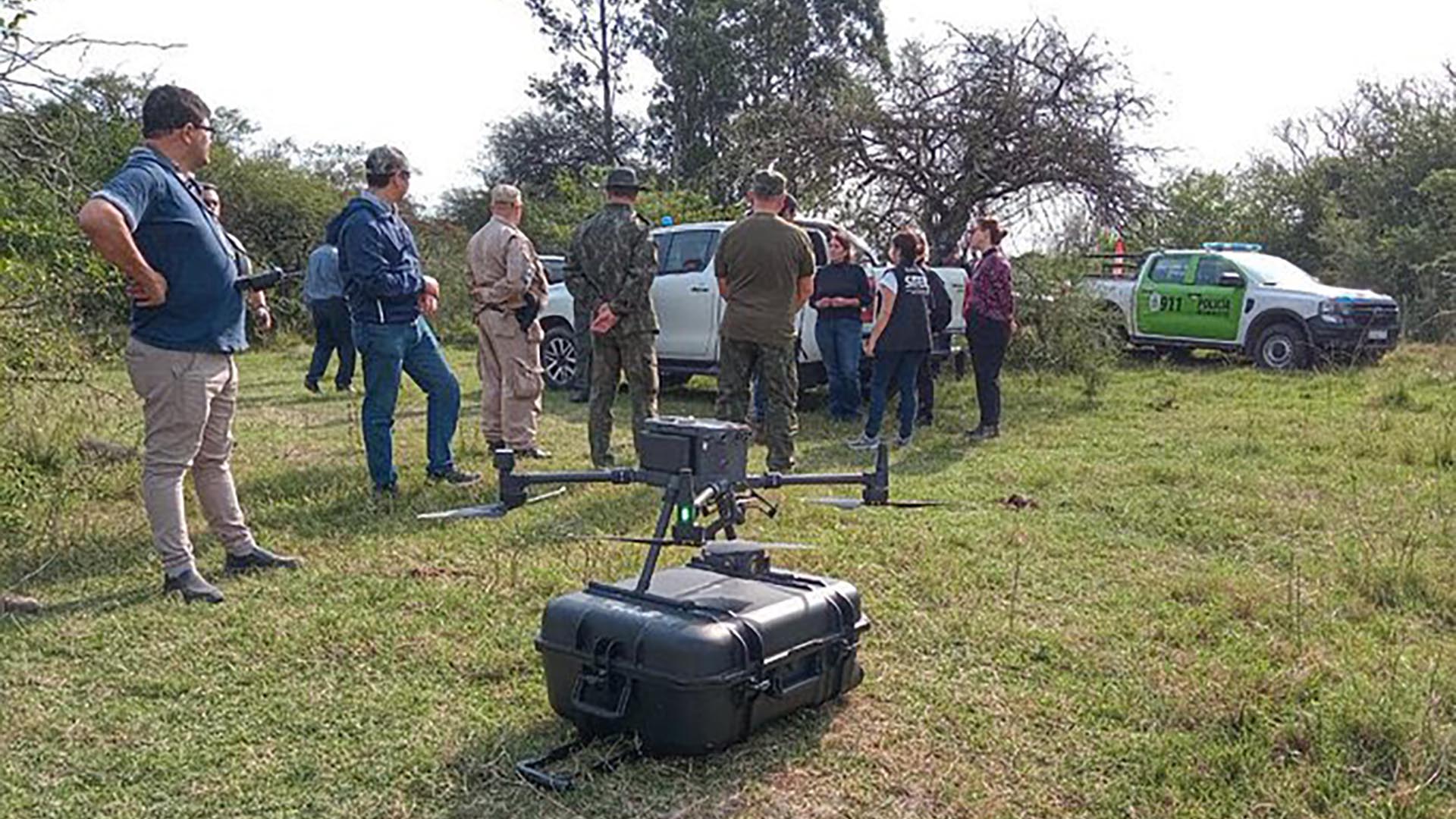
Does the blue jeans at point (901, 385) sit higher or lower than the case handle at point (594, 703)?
higher

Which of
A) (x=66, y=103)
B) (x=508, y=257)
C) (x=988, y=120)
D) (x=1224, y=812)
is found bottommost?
(x=1224, y=812)

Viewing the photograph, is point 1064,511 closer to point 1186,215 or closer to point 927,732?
point 927,732

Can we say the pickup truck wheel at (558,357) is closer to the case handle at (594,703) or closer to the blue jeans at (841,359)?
the blue jeans at (841,359)

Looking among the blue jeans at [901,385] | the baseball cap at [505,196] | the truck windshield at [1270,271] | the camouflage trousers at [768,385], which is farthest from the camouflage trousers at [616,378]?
the truck windshield at [1270,271]

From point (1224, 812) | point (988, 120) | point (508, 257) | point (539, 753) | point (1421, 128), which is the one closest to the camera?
point (1224, 812)

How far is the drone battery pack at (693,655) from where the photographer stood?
9.41 feet

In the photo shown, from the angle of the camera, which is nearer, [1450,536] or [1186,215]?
[1450,536]

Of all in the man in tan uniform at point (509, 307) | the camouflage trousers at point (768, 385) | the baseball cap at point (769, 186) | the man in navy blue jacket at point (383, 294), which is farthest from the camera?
the man in tan uniform at point (509, 307)

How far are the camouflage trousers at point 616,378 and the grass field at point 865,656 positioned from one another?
47cm

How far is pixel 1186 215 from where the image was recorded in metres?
18.9

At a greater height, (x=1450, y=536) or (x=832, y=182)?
(x=832, y=182)

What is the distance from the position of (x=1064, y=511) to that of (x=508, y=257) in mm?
3430

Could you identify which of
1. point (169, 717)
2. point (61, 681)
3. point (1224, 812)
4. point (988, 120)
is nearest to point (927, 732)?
point (1224, 812)

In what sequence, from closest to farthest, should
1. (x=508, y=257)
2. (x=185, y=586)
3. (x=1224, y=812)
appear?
(x=1224, y=812) < (x=185, y=586) < (x=508, y=257)
